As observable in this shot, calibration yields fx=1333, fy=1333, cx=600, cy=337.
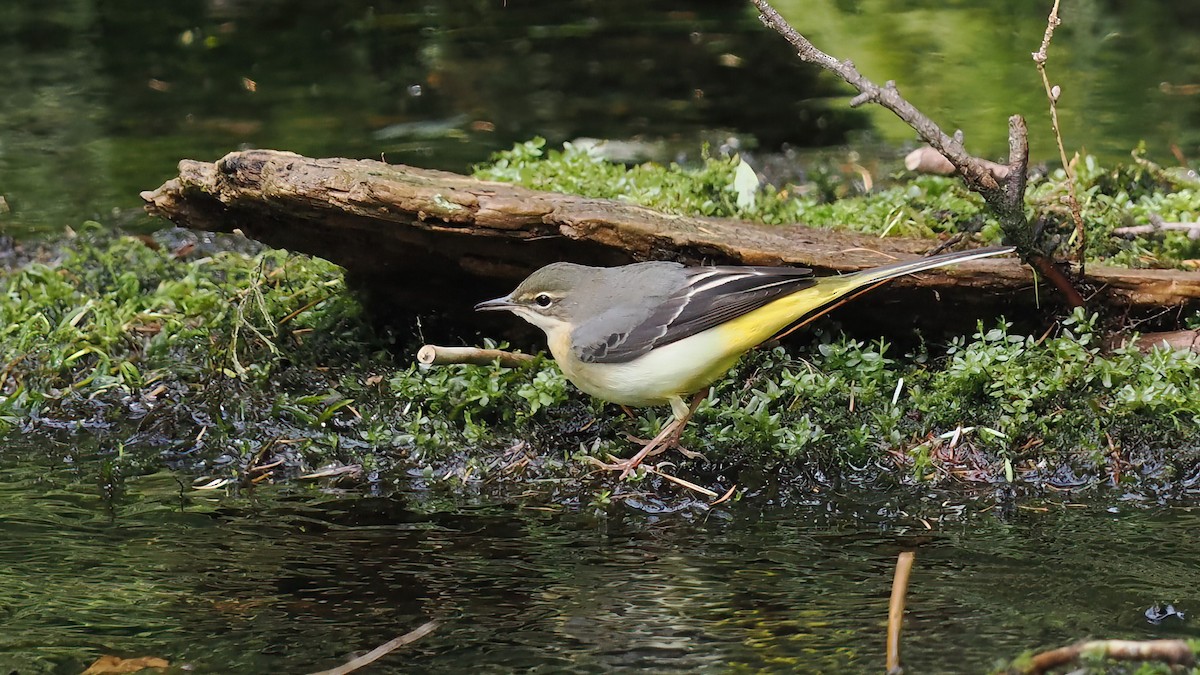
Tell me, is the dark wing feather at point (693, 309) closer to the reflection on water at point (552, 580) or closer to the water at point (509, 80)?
the reflection on water at point (552, 580)

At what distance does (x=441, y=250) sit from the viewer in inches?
234

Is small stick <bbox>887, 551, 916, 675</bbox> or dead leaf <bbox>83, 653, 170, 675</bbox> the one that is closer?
small stick <bbox>887, 551, 916, 675</bbox>

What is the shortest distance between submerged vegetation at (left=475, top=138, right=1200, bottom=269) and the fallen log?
585 mm

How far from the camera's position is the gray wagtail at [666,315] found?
5.47m

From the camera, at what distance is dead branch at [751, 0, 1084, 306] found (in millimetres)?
5297

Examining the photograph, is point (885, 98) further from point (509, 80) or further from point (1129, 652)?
point (509, 80)

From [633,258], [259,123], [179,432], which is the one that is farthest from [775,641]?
[259,123]

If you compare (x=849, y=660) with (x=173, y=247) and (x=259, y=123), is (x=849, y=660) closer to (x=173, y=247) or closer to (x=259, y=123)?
(x=173, y=247)

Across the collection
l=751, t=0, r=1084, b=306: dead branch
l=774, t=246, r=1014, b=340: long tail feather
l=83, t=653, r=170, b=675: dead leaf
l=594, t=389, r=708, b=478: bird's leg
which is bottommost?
l=83, t=653, r=170, b=675: dead leaf

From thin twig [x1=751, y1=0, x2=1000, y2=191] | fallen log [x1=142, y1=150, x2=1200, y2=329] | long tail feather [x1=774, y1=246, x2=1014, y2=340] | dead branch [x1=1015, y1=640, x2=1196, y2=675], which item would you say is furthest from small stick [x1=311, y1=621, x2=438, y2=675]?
thin twig [x1=751, y1=0, x2=1000, y2=191]

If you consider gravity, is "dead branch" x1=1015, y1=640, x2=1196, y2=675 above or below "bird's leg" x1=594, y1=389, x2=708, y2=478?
above

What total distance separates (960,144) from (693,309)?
129 centimetres

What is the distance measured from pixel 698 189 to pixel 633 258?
1770 mm

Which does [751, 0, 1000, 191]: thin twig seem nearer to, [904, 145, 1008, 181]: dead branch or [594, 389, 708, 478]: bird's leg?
[594, 389, 708, 478]: bird's leg
